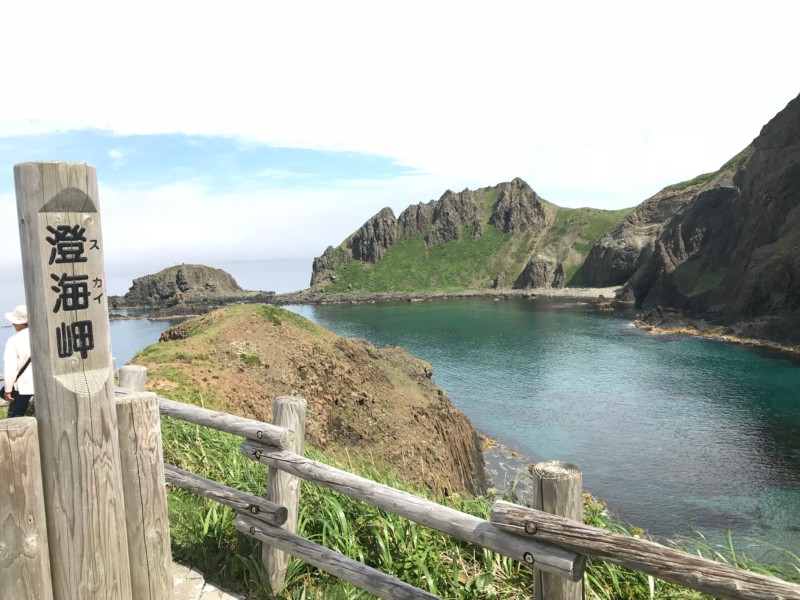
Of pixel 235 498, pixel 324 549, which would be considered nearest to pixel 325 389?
pixel 235 498

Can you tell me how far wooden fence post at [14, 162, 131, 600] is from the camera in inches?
146

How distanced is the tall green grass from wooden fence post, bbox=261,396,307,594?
12cm

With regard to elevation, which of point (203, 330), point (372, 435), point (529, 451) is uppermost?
point (203, 330)

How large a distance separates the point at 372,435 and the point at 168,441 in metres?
14.2

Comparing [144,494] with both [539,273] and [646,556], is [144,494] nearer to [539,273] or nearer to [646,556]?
[646,556]

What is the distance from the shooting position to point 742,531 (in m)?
26.0

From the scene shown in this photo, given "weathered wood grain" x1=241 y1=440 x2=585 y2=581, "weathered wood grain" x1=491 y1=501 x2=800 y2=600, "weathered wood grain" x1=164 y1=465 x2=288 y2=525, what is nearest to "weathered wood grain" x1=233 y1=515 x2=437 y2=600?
"weathered wood grain" x1=164 y1=465 x2=288 y2=525

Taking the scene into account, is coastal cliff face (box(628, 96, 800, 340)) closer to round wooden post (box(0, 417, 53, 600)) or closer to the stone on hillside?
the stone on hillside

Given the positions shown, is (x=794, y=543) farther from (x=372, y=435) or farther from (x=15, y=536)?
(x=15, y=536)

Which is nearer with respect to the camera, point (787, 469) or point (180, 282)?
point (787, 469)

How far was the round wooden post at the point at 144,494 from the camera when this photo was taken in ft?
14.1

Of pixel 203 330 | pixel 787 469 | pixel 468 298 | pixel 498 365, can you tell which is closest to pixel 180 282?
pixel 468 298

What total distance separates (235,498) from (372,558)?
189 cm

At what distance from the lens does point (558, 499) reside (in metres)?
4.30
